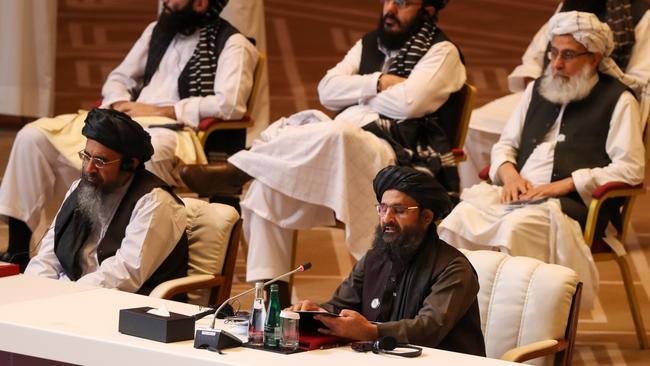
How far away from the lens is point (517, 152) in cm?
660

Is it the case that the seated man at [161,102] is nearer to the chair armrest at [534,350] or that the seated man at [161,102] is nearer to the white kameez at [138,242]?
the white kameez at [138,242]

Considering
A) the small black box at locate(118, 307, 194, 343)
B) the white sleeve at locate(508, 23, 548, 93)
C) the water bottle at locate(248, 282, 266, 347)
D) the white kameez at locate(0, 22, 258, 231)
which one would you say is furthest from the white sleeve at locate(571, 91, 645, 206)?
the small black box at locate(118, 307, 194, 343)

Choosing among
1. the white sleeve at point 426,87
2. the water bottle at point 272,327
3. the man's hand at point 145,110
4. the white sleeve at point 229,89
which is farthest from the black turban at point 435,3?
the water bottle at point 272,327

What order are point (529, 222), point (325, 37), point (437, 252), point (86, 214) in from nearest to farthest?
point (437, 252) → point (86, 214) → point (529, 222) → point (325, 37)

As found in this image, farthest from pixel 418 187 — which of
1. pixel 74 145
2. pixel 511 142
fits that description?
pixel 74 145

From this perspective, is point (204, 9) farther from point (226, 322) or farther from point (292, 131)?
point (226, 322)

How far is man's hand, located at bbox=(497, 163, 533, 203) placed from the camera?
246 inches

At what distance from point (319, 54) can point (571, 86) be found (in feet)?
22.0

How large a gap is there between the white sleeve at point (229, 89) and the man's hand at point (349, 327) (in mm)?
3267

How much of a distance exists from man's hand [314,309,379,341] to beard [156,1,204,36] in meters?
3.73

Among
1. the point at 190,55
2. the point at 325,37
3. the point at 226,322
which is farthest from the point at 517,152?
the point at 325,37

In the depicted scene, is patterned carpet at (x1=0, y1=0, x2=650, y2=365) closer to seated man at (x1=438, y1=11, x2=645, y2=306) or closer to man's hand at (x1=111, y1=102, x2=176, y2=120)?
seated man at (x1=438, y1=11, x2=645, y2=306)

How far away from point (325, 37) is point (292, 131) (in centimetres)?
714

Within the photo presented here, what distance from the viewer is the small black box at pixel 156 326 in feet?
12.5
